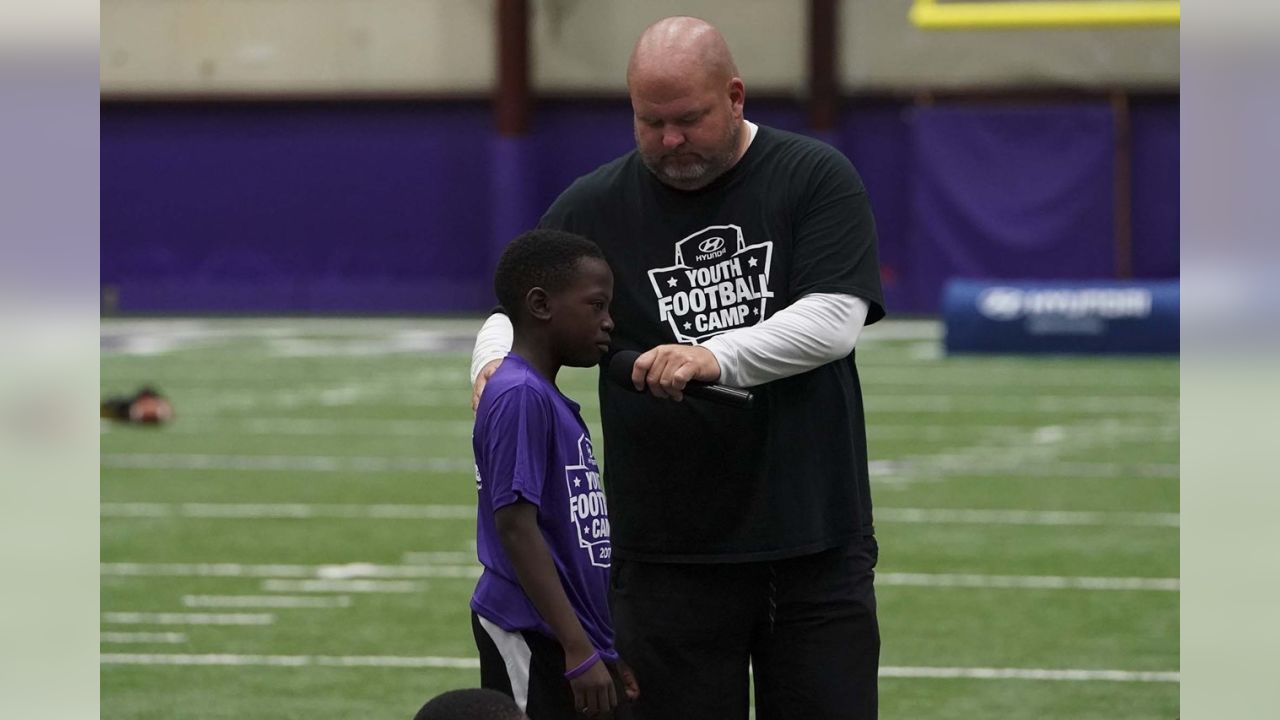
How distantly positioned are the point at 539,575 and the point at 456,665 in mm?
4105

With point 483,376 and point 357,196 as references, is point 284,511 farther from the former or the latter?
point 357,196

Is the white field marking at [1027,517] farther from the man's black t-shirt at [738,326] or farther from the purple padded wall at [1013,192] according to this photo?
the purple padded wall at [1013,192]

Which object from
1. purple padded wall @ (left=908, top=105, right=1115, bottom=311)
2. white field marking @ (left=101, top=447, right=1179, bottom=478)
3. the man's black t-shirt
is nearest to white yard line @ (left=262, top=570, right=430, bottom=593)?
white field marking @ (left=101, top=447, right=1179, bottom=478)

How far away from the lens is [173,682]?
23.4 feet

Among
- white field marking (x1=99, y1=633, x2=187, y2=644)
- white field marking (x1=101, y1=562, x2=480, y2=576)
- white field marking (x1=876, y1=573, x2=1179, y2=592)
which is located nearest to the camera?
white field marking (x1=99, y1=633, x2=187, y2=644)

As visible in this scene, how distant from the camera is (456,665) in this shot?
7297 millimetres

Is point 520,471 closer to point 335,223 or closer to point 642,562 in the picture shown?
point 642,562

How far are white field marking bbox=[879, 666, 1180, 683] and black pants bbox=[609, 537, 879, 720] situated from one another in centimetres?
329

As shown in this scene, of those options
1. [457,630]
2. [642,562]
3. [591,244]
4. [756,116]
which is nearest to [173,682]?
[457,630]

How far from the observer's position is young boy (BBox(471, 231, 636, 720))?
335 cm

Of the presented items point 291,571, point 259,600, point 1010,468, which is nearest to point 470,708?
point 259,600

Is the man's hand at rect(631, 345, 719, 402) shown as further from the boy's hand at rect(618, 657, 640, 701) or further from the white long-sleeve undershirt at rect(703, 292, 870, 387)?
the boy's hand at rect(618, 657, 640, 701)

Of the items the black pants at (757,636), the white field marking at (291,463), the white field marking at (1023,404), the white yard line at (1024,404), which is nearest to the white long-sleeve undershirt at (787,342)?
the black pants at (757,636)
